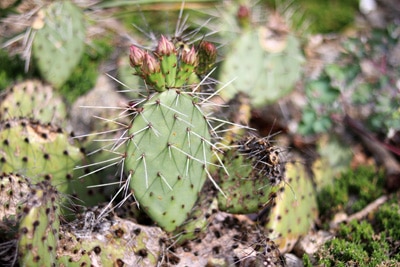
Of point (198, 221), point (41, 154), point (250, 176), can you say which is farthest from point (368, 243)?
point (41, 154)

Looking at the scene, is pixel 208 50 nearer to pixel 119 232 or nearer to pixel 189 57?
pixel 189 57

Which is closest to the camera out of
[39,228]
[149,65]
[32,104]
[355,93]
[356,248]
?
[39,228]

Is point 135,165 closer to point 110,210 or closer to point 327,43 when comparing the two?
point 110,210

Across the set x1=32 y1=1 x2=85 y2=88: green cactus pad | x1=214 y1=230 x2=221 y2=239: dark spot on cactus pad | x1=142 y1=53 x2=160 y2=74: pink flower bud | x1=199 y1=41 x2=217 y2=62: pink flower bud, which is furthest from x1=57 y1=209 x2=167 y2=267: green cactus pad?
x1=32 y1=1 x2=85 y2=88: green cactus pad

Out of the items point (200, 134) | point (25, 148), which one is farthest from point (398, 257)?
point (25, 148)

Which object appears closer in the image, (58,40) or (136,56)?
(136,56)

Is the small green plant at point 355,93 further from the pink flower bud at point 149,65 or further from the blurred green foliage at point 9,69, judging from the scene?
the blurred green foliage at point 9,69

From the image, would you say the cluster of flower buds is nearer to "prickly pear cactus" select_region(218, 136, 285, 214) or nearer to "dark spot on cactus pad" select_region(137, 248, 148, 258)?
"prickly pear cactus" select_region(218, 136, 285, 214)
